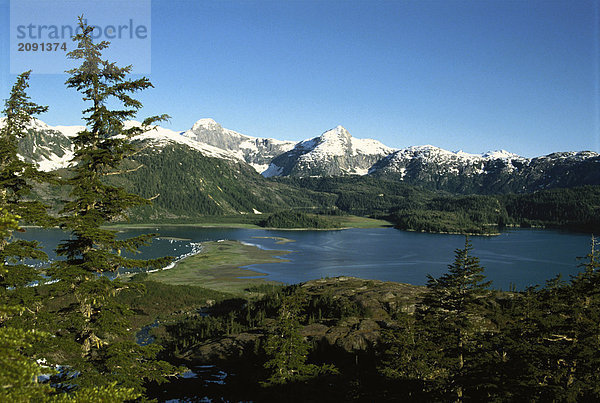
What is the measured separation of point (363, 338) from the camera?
56.9 m

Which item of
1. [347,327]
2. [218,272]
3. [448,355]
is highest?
[448,355]

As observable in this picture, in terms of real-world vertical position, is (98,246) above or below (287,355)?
above

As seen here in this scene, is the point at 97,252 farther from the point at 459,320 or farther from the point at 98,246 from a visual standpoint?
the point at 459,320

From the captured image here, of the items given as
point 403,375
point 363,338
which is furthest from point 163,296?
point 403,375

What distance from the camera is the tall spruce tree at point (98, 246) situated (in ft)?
65.3

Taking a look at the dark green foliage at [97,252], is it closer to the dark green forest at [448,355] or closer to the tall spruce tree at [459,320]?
the dark green forest at [448,355]

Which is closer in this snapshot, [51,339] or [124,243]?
[51,339]

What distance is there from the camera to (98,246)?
2294 centimetres

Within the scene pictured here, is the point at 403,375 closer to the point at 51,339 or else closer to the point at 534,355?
the point at 534,355

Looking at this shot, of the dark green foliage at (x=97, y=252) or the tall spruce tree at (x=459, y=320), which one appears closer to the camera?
the dark green foliage at (x=97, y=252)

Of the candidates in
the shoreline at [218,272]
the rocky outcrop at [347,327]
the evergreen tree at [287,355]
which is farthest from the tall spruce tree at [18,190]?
the shoreline at [218,272]

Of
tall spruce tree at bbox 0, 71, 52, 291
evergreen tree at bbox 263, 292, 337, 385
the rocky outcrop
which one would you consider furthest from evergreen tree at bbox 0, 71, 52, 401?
the rocky outcrop

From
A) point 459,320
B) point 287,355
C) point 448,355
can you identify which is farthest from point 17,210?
point 448,355

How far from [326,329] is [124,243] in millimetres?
46463
